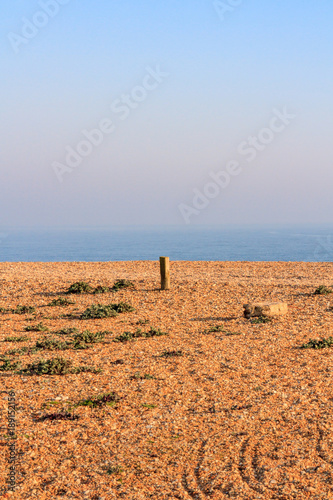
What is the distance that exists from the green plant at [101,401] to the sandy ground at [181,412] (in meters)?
0.12

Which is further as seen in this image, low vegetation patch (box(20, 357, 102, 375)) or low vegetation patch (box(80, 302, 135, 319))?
low vegetation patch (box(80, 302, 135, 319))

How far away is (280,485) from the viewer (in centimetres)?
552

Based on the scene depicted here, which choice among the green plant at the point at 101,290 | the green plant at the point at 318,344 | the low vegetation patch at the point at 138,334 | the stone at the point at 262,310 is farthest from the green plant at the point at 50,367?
the green plant at the point at 101,290

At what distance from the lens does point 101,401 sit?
8.04 metres

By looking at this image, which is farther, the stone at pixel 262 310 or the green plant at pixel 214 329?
the stone at pixel 262 310

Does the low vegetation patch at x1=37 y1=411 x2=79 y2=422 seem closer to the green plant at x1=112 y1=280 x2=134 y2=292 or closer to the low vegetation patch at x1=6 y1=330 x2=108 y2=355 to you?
the low vegetation patch at x1=6 y1=330 x2=108 y2=355

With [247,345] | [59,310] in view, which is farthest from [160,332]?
[59,310]

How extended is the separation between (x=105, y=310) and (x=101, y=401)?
23.4ft

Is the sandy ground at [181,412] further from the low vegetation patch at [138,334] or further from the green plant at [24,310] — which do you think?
the green plant at [24,310]

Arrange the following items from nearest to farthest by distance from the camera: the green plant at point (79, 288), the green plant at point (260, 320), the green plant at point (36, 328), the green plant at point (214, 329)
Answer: the green plant at point (214, 329)
the green plant at point (36, 328)
the green plant at point (260, 320)
the green plant at point (79, 288)

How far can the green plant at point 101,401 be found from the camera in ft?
26.0

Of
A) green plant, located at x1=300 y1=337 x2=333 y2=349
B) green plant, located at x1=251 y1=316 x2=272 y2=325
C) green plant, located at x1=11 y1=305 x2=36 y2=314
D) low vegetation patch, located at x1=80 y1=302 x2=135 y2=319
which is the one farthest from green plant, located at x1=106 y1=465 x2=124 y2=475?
green plant, located at x1=11 y1=305 x2=36 y2=314

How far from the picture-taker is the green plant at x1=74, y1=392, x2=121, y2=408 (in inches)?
312

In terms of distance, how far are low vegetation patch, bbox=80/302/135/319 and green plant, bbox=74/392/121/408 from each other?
6735 mm
